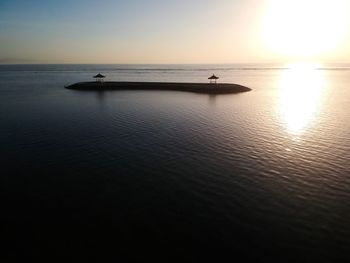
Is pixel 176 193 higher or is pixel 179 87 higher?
pixel 179 87

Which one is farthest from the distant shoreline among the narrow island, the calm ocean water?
the calm ocean water

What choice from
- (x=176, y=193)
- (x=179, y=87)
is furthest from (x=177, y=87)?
(x=176, y=193)

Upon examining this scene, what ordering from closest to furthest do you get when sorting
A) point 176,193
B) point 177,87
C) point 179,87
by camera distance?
point 176,193 → point 179,87 → point 177,87

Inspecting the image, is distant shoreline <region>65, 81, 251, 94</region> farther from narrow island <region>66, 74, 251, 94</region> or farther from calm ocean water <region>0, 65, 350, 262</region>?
calm ocean water <region>0, 65, 350, 262</region>

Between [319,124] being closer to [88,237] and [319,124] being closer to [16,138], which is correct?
[88,237]

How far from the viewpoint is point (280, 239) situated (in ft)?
44.0

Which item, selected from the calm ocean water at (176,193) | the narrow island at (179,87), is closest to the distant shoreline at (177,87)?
the narrow island at (179,87)

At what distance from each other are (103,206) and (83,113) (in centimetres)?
3280

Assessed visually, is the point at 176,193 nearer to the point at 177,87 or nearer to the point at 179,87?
the point at 179,87

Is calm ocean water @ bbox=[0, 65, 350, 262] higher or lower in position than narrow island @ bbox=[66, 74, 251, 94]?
lower

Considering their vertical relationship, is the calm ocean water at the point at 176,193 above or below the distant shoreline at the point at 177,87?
below

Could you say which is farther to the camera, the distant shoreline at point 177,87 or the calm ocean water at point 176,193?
the distant shoreline at point 177,87

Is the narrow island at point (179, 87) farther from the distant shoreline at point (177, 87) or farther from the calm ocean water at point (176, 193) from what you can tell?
the calm ocean water at point (176, 193)

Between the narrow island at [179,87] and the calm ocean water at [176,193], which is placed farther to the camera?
the narrow island at [179,87]
